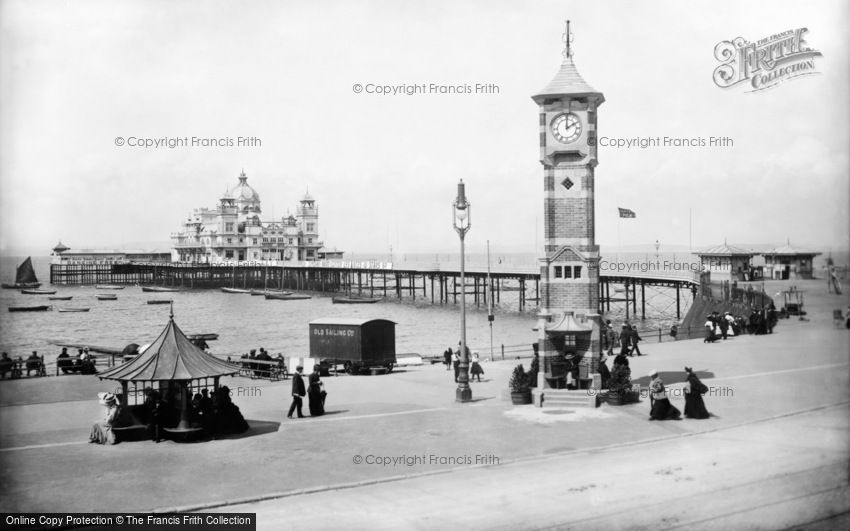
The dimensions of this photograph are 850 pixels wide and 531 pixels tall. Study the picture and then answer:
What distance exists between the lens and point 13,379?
26.3 metres

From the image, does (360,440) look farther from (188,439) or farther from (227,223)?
(227,223)

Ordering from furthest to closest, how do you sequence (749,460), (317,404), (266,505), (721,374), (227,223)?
(227,223) < (721,374) < (317,404) < (749,460) < (266,505)

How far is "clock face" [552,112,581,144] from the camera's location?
20.2m

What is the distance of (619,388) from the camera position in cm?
1981

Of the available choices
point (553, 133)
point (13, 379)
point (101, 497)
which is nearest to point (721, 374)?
point (553, 133)

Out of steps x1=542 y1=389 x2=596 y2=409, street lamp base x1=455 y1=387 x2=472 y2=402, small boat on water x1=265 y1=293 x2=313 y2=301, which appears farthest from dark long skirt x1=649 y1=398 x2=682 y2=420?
small boat on water x1=265 y1=293 x2=313 y2=301

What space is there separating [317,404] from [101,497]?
7425 millimetres

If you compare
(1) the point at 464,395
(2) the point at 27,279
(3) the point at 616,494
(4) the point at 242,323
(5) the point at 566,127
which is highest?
(5) the point at 566,127

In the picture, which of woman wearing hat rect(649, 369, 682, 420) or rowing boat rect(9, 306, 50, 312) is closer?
woman wearing hat rect(649, 369, 682, 420)

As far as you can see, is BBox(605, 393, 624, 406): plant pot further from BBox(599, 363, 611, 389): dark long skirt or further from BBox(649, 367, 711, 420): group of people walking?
BBox(649, 367, 711, 420): group of people walking

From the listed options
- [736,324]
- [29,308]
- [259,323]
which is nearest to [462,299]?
[736,324]

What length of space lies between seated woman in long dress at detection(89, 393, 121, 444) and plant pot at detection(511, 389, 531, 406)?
1000cm

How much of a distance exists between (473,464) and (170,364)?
7.22 m

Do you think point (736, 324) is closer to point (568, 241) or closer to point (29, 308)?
point (568, 241)
